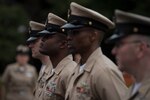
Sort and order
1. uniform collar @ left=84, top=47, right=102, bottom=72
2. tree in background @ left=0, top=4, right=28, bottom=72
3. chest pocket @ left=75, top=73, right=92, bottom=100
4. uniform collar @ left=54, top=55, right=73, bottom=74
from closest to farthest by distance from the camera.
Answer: chest pocket @ left=75, top=73, right=92, bottom=100 → uniform collar @ left=84, top=47, right=102, bottom=72 → uniform collar @ left=54, top=55, right=73, bottom=74 → tree in background @ left=0, top=4, right=28, bottom=72

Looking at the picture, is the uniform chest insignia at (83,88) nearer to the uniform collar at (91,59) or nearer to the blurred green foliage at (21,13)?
the uniform collar at (91,59)

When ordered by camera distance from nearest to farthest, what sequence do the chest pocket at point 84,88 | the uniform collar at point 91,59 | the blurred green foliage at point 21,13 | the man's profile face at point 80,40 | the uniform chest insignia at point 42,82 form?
the chest pocket at point 84,88 < the uniform collar at point 91,59 < the man's profile face at point 80,40 < the uniform chest insignia at point 42,82 < the blurred green foliage at point 21,13

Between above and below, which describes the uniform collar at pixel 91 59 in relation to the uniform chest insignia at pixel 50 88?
above

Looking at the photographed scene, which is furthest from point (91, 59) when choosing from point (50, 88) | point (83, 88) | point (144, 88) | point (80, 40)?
point (144, 88)

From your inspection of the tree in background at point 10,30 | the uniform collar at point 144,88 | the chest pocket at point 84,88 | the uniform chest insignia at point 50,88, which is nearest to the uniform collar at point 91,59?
the chest pocket at point 84,88

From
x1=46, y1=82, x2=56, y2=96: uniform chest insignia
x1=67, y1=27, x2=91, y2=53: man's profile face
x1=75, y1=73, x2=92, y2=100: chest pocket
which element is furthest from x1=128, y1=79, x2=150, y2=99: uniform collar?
x1=46, y1=82, x2=56, y2=96: uniform chest insignia

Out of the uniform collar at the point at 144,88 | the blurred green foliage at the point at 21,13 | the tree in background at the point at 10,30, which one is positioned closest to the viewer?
the uniform collar at the point at 144,88

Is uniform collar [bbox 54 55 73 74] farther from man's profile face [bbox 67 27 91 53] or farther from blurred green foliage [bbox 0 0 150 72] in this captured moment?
blurred green foliage [bbox 0 0 150 72]

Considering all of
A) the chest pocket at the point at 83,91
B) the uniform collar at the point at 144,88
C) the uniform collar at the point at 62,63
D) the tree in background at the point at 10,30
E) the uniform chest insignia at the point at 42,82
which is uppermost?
the uniform collar at the point at 144,88

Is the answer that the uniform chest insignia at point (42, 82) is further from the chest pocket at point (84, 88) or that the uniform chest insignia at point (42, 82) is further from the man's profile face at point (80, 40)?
the chest pocket at point (84, 88)

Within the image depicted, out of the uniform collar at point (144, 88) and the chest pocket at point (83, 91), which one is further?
the chest pocket at point (83, 91)

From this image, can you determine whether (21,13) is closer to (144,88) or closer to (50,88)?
(50,88)

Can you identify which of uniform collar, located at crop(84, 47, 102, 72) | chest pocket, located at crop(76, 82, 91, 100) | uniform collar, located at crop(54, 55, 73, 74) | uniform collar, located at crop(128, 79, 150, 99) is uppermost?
uniform collar, located at crop(128, 79, 150, 99)

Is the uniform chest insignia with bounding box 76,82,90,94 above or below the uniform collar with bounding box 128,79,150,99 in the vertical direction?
below
